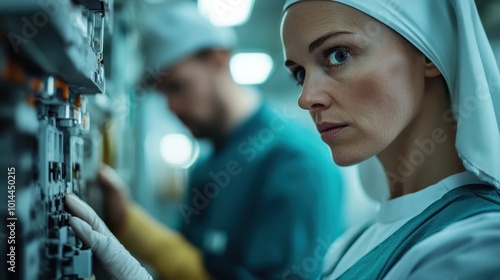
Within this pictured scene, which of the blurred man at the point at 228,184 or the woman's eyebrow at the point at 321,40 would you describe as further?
the blurred man at the point at 228,184

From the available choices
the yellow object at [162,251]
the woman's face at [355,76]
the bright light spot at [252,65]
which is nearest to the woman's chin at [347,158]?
the woman's face at [355,76]

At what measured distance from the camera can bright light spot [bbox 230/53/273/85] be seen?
340 centimetres

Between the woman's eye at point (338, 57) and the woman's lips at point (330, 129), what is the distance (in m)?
0.11

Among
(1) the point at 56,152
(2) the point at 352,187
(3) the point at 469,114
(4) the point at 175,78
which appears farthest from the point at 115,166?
(2) the point at 352,187

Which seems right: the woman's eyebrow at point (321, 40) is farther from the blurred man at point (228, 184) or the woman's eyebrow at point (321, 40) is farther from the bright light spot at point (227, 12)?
the bright light spot at point (227, 12)

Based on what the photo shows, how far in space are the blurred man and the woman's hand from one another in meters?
0.89

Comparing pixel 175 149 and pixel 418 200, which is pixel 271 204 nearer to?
pixel 418 200

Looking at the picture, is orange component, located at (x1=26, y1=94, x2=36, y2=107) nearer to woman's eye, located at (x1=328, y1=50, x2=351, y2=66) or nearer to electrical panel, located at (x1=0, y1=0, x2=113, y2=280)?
electrical panel, located at (x1=0, y1=0, x2=113, y2=280)

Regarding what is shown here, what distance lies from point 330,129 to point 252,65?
8.62ft

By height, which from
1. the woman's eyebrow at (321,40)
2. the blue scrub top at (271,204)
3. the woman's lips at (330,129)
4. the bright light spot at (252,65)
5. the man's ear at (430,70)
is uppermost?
the woman's eyebrow at (321,40)

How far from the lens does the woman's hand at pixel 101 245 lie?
0.69m

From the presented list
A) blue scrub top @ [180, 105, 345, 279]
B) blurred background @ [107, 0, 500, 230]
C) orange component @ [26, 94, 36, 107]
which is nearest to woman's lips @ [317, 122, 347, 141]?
orange component @ [26, 94, 36, 107]

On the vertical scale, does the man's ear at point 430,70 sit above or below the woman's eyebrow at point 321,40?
below

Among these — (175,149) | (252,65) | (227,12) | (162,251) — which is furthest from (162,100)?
(162,251)
